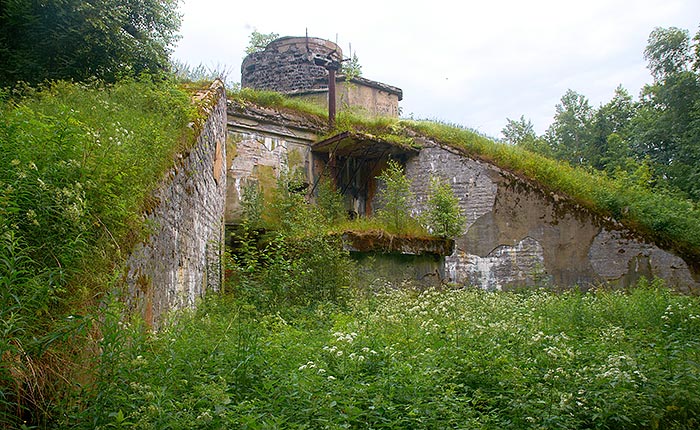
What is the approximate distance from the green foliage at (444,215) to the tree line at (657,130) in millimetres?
5510

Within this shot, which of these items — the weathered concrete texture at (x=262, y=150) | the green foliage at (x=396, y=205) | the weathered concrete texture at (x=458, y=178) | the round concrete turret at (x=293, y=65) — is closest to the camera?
the green foliage at (x=396, y=205)

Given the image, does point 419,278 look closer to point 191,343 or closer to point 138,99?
point 138,99

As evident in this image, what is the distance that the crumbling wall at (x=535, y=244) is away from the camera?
12.7 metres

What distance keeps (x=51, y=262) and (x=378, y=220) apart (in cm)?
1023

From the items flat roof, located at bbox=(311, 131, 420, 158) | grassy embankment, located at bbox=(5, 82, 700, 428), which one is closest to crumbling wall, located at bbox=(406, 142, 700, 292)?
flat roof, located at bbox=(311, 131, 420, 158)

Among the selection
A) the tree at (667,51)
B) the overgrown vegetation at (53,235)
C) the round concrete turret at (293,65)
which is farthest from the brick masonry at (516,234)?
the tree at (667,51)

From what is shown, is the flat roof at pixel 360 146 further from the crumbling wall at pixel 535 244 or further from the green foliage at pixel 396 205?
the crumbling wall at pixel 535 244

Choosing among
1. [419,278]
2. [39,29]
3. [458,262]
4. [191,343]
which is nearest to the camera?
[191,343]

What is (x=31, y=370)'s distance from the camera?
2301 millimetres

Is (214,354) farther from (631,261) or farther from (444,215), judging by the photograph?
(631,261)

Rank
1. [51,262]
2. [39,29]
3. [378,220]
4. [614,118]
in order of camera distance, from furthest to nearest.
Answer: [614,118]
[378,220]
[39,29]
[51,262]

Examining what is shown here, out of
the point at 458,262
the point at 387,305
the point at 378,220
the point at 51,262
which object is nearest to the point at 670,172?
the point at 458,262

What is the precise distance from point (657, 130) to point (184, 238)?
905 inches

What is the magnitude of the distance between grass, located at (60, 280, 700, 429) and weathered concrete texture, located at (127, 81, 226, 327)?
1.20 feet
